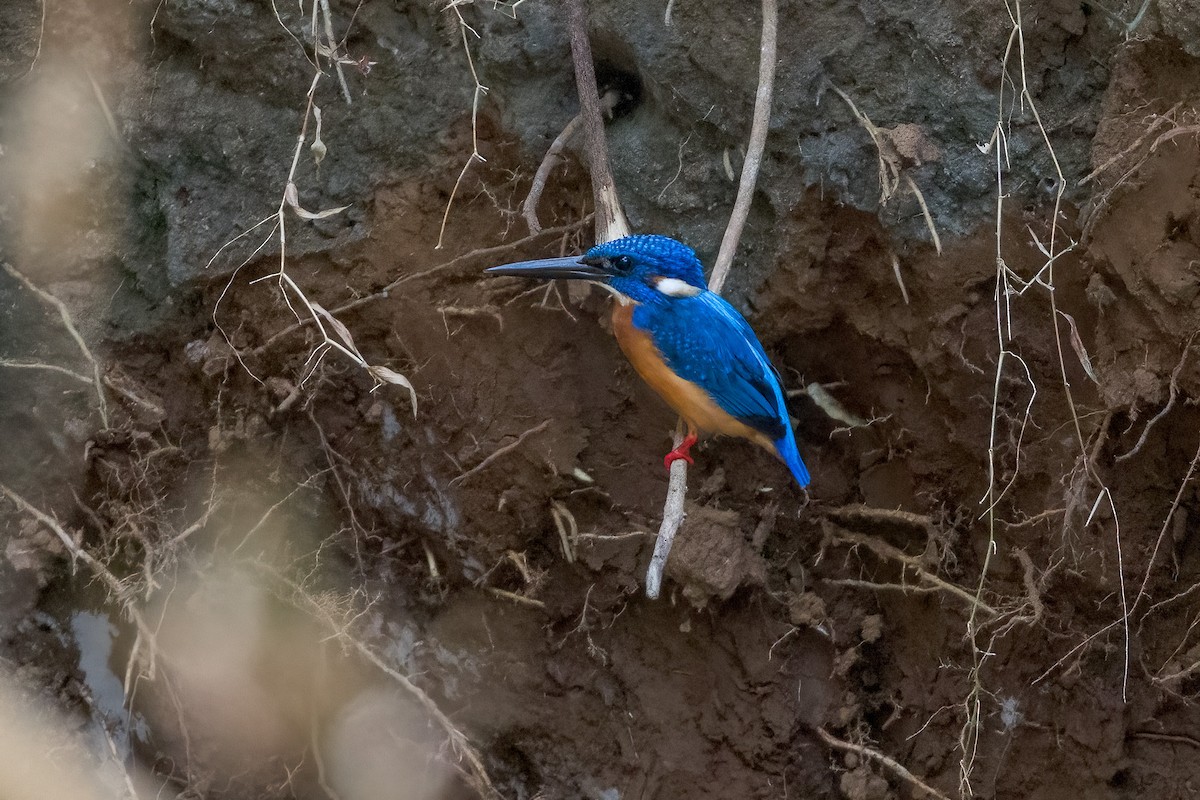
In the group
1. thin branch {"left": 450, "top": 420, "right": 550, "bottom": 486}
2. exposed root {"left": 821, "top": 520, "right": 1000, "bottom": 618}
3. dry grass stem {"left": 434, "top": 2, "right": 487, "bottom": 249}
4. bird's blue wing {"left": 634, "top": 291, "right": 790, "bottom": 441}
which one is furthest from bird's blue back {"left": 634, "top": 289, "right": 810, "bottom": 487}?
dry grass stem {"left": 434, "top": 2, "right": 487, "bottom": 249}

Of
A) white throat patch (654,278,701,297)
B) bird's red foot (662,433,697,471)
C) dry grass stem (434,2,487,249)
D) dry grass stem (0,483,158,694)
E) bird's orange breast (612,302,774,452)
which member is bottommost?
dry grass stem (0,483,158,694)

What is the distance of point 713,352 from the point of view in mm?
2588

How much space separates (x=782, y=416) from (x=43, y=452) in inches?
85.4

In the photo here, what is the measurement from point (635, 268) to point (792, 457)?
0.67m

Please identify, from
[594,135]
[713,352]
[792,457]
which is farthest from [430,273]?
[792,457]

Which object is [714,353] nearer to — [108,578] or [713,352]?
[713,352]

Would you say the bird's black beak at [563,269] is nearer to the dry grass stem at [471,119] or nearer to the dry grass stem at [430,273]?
the dry grass stem at [430,273]

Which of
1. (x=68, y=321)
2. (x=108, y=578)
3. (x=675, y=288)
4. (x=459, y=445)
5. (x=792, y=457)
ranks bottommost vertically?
(x=108, y=578)

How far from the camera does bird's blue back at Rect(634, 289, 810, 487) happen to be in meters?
2.57

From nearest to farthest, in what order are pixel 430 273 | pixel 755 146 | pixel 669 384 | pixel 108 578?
pixel 755 146 → pixel 669 384 → pixel 108 578 → pixel 430 273

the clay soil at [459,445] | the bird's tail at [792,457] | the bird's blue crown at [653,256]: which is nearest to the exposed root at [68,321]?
the clay soil at [459,445]

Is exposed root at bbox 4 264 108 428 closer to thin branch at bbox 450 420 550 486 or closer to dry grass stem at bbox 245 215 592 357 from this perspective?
dry grass stem at bbox 245 215 592 357

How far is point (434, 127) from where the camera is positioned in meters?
2.90

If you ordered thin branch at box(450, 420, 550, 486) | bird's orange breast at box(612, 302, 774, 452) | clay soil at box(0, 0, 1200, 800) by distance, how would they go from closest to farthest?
1. bird's orange breast at box(612, 302, 774, 452)
2. clay soil at box(0, 0, 1200, 800)
3. thin branch at box(450, 420, 550, 486)
